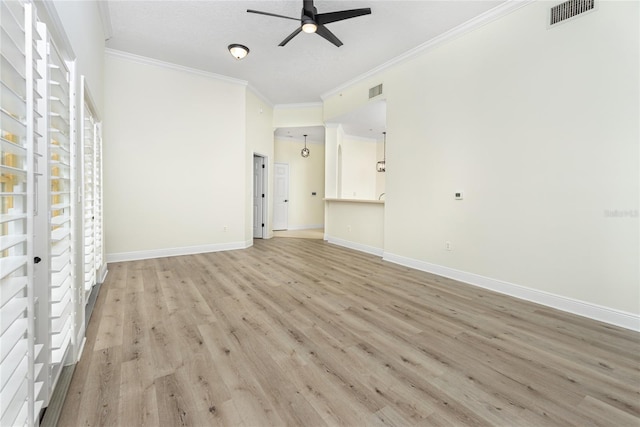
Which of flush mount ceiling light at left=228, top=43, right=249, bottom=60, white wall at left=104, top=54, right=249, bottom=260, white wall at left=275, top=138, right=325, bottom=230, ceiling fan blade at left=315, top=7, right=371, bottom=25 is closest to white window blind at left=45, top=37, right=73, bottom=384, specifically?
ceiling fan blade at left=315, top=7, right=371, bottom=25

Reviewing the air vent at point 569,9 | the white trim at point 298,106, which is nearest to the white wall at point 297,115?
the white trim at point 298,106

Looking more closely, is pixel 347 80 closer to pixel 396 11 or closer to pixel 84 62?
pixel 396 11

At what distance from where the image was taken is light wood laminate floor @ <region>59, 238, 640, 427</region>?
150cm

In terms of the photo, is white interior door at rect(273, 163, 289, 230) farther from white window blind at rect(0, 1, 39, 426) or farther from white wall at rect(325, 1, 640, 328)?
white window blind at rect(0, 1, 39, 426)

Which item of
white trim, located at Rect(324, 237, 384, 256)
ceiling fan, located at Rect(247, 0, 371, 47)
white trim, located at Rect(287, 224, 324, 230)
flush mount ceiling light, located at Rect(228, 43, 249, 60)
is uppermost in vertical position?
flush mount ceiling light, located at Rect(228, 43, 249, 60)

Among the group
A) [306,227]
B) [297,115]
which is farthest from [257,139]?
[306,227]

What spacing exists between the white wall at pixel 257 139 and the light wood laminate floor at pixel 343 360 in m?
2.86

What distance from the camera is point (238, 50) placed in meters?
4.20

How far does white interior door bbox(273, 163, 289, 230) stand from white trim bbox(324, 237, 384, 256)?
253 cm

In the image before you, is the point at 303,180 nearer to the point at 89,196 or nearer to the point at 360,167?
the point at 360,167

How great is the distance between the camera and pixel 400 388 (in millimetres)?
1687

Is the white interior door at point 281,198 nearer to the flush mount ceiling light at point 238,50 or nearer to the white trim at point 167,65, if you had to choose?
the white trim at point 167,65

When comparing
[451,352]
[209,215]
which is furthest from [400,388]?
[209,215]

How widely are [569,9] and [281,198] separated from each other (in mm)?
7359
